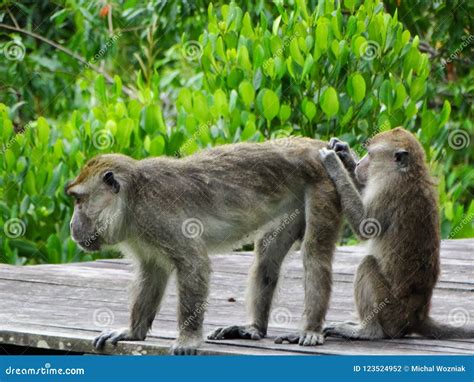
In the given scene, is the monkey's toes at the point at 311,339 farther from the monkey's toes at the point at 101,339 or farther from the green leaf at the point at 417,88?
the green leaf at the point at 417,88

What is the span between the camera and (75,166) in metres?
10.1

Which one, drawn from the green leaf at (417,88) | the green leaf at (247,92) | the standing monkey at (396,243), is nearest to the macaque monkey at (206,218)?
the standing monkey at (396,243)

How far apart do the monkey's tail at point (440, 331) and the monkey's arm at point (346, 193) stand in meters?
0.62

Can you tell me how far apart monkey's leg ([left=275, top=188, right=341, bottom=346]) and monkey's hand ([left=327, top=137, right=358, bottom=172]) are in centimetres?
32

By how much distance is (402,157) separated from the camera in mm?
6773

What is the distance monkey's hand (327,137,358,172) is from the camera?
705 cm

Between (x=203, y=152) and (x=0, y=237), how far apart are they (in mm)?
3358

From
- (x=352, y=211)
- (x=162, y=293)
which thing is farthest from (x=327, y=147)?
(x=162, y=293)

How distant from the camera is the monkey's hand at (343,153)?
705 cm

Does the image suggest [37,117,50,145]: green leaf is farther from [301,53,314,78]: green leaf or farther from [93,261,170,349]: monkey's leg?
[93,261,170,349]: monkey's leg

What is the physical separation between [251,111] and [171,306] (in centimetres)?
276

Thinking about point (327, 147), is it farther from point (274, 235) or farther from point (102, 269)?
point (102, 269)
